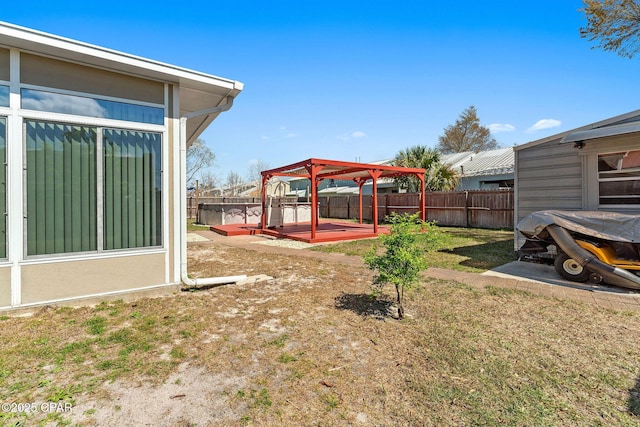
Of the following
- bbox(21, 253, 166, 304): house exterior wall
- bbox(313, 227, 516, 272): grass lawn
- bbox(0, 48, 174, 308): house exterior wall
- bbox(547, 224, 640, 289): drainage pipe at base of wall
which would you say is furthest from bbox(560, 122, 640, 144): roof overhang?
bbox(21, 253, 166, 304): house exterior wall

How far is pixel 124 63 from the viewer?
12.2 feet

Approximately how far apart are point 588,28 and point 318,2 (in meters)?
8.15

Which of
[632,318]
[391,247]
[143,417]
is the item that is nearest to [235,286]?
[391,247]

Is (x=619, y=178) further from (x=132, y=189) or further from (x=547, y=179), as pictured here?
(x=132, y=189)

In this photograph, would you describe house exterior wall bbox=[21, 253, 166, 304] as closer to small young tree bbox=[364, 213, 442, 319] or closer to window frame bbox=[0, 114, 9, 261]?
window frame bbox=[0, 114, 9, 261]

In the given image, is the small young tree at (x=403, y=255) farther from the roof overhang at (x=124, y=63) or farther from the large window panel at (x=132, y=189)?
the roof overhang at (x=124, y=63)

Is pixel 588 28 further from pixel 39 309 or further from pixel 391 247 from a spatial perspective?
pixel 39 309

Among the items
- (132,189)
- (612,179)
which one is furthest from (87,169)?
(612,179)

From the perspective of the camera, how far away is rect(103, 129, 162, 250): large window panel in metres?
3.94

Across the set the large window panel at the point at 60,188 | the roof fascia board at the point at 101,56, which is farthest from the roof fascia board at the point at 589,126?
the large window panel at the point at 60,188

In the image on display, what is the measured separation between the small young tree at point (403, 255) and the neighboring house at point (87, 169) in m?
2.94

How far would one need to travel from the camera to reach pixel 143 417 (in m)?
1.83

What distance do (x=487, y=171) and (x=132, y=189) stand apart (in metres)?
18.6

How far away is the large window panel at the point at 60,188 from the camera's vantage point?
351 centimetres
